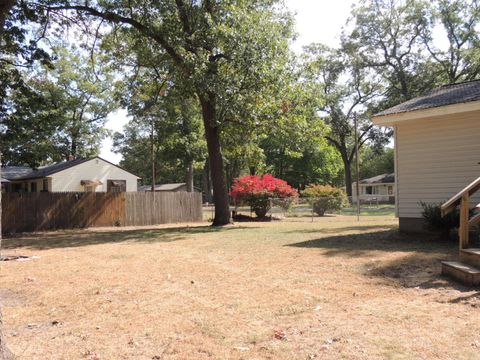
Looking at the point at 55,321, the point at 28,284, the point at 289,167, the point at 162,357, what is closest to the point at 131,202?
the point at 28,284

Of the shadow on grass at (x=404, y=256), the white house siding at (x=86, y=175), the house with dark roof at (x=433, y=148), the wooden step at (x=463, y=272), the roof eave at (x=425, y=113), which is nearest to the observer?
the wooden step at (x=463, y=272)

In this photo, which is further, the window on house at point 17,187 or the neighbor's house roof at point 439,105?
→ the window on house at point 17,187

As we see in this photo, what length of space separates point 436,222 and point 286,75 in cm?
986

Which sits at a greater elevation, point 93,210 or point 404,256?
point 93,210

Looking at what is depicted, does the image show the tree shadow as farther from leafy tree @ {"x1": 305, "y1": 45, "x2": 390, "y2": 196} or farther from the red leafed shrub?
leafy tree @ {"x1": 305, "y1": 45, "x2": 390, "y2": 196}

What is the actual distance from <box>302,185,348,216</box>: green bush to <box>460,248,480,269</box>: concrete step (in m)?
19.1

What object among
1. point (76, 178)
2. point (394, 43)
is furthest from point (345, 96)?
point (76, 178)

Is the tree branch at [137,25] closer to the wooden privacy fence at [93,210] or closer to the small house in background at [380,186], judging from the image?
the wooden privacy fence at [93,210]

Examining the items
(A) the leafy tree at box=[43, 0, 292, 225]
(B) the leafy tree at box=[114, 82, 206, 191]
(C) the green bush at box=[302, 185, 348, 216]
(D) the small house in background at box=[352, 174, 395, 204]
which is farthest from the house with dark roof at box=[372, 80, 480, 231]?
(D) the small house in background at box=[352, 174, 395, 204]

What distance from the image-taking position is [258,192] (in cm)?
2394

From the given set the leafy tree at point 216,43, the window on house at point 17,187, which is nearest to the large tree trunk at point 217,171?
the leafy tree at point 216,43

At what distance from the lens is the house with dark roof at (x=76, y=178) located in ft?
97.9

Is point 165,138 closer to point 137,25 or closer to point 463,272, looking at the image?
point 137,25

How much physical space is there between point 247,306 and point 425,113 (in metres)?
7.59
